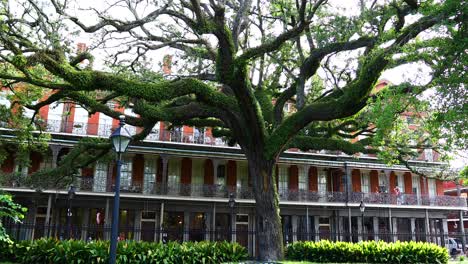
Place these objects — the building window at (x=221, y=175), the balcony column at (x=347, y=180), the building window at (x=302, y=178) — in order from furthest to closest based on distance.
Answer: the building window at (x=302, y=178) < the building window at (x=221, y=175) < the balcony column at (x=347, y=180)

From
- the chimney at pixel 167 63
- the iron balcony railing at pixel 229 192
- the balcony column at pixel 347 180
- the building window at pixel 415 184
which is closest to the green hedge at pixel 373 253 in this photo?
the chimney at pixel 167 63

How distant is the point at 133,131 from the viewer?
27.9m

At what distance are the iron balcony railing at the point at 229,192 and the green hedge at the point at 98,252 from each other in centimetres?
1047

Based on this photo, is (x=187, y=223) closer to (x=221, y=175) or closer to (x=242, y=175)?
(x=221, y=175)

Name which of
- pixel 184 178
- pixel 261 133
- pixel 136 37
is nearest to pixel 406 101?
pixel 261 133

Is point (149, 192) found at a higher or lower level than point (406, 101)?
lower

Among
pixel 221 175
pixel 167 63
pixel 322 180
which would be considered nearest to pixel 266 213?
pixel 167 63

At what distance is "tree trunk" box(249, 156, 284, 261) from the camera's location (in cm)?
1469

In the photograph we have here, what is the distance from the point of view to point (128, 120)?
14992 millimetres

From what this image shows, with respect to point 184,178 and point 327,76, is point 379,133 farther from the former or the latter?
point 184,178

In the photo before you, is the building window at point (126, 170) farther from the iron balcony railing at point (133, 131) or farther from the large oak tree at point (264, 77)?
the large oak tree at point (264, 77)

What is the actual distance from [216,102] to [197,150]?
1380 centimetres

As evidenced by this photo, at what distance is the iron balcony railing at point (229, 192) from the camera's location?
2483 centimetres

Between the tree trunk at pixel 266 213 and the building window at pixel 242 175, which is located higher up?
the building window at pixel 242 175
